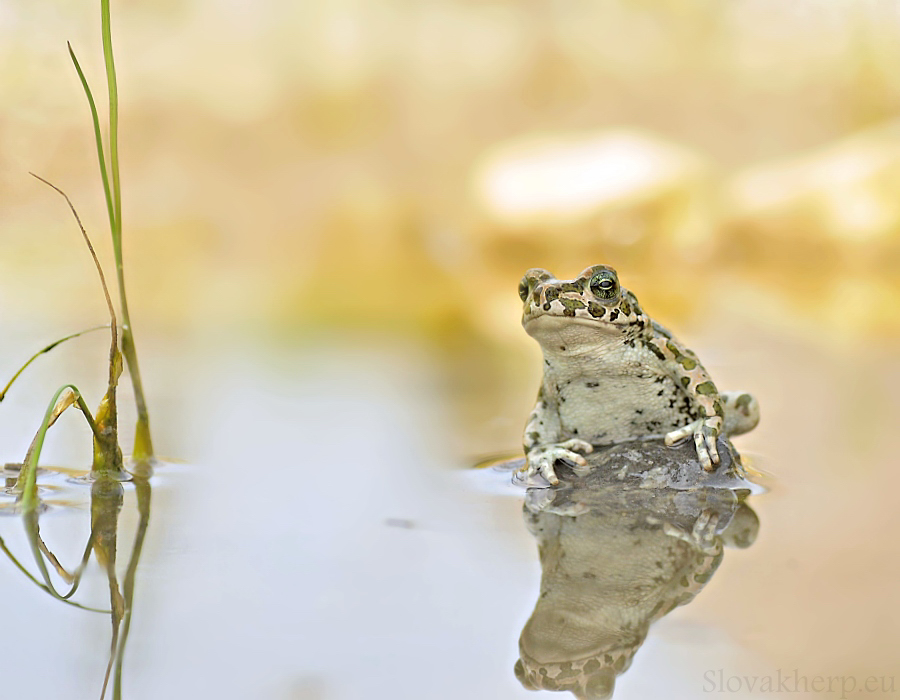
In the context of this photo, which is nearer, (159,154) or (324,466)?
(324,466)

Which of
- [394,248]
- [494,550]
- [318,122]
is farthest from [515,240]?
[494,550]

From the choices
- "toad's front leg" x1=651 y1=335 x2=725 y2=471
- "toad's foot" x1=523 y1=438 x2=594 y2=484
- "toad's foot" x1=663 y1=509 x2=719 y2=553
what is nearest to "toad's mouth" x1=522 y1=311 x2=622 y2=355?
"toad's front leg" x1=651 y1=335 x2=725 y2=471

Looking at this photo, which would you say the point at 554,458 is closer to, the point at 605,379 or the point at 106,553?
the point at 605,379

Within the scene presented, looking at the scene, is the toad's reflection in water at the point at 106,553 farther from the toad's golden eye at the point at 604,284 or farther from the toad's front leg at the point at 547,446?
the toad's golden eye at the point at 604,284

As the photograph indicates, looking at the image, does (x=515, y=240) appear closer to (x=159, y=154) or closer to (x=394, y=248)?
(x=394, y=248)

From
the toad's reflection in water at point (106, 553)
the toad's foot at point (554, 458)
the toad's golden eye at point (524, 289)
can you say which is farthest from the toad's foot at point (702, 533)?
the toad's reflection in water at point (106, 553)

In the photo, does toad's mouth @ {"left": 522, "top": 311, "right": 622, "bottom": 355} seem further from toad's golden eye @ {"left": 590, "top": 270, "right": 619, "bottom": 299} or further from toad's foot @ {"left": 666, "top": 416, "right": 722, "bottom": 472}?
toad's foot @ {"left": 666, "top": 416, "right": 722, "bottom": 472}
